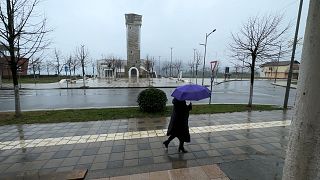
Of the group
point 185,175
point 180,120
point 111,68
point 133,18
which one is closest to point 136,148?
point 180,120

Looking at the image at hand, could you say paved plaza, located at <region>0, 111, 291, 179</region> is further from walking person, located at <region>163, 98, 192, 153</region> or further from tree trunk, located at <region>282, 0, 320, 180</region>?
tree trunk, located at <region>282, 0, 320, 180</region>

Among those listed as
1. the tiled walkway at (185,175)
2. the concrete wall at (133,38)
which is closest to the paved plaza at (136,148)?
the tiled walkway at (185,175)

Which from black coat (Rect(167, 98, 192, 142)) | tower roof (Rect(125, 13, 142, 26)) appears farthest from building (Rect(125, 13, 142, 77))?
black coat (Rect(167, 98, 192, 142))

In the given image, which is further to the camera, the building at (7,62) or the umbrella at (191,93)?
the building at (7,62)

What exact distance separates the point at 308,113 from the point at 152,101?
26.6ft

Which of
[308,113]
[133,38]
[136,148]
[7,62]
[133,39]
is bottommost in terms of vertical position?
[136,148]

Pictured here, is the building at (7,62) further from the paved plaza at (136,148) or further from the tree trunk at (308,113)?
the tree trunk at (308,113)

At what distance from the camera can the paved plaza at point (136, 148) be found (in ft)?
15.8

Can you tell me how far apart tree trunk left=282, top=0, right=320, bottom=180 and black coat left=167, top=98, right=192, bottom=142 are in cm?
311

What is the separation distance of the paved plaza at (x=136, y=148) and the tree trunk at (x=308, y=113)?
6.54 ft

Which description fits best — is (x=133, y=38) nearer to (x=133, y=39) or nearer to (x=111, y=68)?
(x=133, y=39)

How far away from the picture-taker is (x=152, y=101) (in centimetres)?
1018

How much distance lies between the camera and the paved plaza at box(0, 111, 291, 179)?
4.80 metres

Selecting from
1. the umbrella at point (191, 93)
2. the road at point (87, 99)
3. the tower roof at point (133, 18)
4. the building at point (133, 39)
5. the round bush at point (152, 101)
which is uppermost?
the tower roof at point (133, 18)
